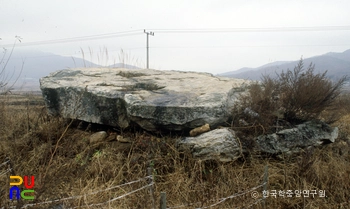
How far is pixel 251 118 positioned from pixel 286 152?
706 mm

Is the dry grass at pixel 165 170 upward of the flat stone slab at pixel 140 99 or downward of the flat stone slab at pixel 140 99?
downward

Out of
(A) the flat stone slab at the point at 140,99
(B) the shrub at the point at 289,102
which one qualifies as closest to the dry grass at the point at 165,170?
(A) the flat stone slab at the point at 140,99

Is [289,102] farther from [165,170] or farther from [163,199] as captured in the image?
[163,199]

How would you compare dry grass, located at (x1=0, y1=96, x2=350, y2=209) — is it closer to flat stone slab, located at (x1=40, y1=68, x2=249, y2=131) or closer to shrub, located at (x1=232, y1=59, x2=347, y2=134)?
flat stone slab, located at (x1=40, y1=68, x2=249, y2=131)

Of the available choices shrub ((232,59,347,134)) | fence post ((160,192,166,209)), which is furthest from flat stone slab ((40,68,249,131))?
fence post ((160,192,166,209))

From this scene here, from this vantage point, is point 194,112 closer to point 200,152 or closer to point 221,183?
point 200,152

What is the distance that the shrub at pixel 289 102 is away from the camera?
4098mm

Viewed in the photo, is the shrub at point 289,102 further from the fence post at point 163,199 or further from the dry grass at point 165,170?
the fence post at point 163,199

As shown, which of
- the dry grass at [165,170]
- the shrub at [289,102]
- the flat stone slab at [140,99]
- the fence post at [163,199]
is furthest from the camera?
the shrub at [289,102]

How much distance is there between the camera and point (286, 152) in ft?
12.7

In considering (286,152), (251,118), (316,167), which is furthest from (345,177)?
(251,118)

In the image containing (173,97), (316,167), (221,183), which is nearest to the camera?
(221,183)

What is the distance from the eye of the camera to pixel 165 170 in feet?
12.4

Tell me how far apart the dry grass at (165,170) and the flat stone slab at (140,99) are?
0.30 metres
